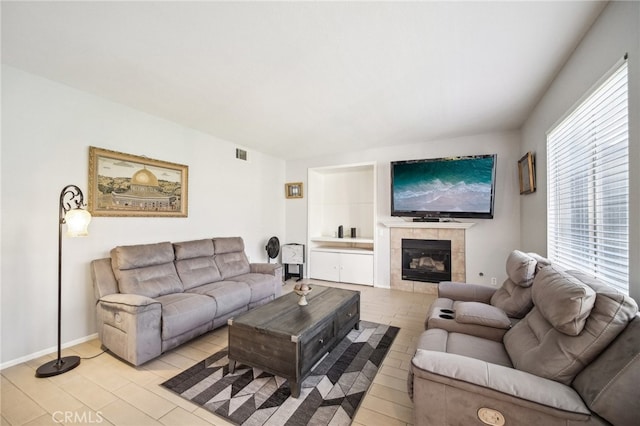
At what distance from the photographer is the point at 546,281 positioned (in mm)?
1678

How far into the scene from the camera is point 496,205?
4.17 meters

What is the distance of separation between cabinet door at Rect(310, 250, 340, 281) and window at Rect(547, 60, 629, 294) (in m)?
3.41

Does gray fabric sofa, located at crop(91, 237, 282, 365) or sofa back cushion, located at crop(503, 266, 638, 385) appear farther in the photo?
gray fabric sofa, located at crop(91, 237, 282, 365)

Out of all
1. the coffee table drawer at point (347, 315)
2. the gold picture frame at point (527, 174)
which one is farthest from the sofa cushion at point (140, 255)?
the gold picture frame at point (527, 174)

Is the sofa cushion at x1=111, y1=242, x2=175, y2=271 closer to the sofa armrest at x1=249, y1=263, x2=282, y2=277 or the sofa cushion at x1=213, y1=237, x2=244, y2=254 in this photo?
the sofa cushion at x1=213, y1=237, x2=244, y2=254

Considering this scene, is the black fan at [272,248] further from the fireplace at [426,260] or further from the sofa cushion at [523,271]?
the sofa cushion at [523,271]

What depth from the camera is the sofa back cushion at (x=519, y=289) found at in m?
2.12

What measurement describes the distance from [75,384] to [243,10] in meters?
3.07

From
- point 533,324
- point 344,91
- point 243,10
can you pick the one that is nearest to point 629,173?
point 533,324

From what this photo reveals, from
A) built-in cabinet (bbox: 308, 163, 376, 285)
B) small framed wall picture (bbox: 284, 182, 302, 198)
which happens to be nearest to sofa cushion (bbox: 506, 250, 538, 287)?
built-in cabinet (bbox: 308, 163, 376, 285)

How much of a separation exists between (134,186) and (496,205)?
5253mm

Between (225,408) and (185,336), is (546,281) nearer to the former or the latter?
(225,408)

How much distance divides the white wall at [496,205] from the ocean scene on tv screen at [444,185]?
32cm

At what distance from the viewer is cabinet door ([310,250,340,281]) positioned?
5.32 metres
